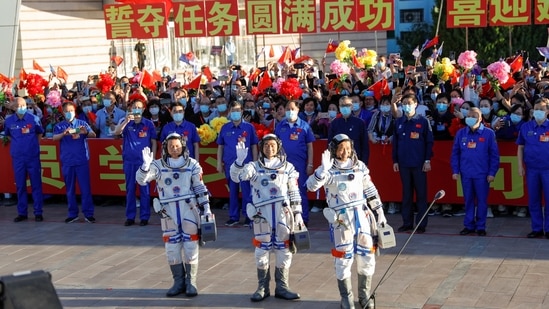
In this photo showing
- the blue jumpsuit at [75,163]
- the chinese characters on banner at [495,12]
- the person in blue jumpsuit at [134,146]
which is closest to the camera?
the person in blue jumpsuit at [134,146]

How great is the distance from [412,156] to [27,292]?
27.0 ft

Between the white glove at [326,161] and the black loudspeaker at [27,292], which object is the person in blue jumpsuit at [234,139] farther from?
the black loudspeaker at [27,292]

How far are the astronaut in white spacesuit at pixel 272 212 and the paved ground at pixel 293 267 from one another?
0.85ft

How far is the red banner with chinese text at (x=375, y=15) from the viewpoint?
1647 cm

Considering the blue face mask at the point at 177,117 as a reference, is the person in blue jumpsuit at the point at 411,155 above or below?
below

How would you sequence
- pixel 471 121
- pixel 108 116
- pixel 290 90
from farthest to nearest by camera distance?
pixel 108 116 → pixel 290 90 → pixel 471 121

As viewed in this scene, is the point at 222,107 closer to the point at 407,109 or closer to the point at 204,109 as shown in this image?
the point at 204,109

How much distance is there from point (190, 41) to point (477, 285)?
25044mm

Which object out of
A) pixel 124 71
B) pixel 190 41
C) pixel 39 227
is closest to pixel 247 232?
pixel 39 227

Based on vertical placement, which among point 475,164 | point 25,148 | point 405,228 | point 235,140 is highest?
point 235,140

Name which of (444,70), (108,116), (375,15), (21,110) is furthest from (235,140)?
(444,70)

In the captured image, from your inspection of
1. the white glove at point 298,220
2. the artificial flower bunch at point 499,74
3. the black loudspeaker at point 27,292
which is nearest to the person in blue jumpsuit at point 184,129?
the white glove at point 298,220

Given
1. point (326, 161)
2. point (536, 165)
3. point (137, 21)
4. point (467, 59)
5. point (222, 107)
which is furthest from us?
point (137, 21)

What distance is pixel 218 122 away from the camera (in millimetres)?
Answer: 14344
